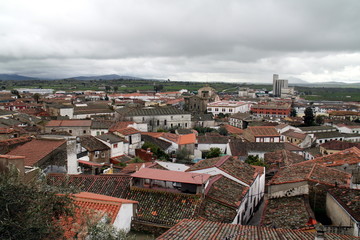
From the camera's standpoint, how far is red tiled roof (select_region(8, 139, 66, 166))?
14.2 meters

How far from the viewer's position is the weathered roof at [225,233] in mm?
8062

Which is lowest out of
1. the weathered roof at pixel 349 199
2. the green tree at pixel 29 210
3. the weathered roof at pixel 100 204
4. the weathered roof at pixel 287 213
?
the weathered roof at pixel 287 213

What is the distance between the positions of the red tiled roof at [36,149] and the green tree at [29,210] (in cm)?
752

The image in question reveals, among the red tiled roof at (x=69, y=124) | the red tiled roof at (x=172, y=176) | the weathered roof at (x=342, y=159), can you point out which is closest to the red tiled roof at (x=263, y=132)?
the weathered roof at (x=342, y=159)

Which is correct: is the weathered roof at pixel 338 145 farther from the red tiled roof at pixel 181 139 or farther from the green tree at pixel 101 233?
the green tree at pixel 101 233

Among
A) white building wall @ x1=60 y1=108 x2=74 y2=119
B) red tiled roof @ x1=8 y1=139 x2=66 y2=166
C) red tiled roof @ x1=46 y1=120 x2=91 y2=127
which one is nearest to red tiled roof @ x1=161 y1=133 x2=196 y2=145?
red tiled roof @ x1=46 y1=120 x2=91 y2=127

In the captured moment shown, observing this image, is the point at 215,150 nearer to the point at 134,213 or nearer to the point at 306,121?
the point at 134,213

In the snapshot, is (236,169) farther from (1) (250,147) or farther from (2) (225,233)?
(1) (250,147)

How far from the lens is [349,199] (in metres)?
11.1

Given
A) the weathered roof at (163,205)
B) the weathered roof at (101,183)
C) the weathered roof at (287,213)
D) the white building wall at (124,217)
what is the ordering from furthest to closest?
1. the weathered roof at (101,183)
2. the weathered roof at (287,213)
3. the weathered roof at (163,205)
4. the white building wall at (124,217)

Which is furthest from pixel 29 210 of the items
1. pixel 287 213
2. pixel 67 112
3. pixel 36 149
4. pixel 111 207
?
pixel 67 112

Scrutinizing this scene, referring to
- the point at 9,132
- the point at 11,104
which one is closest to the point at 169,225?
the point at 9,132

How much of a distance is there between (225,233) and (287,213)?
16.5 feet

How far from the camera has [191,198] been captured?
1165 cm
